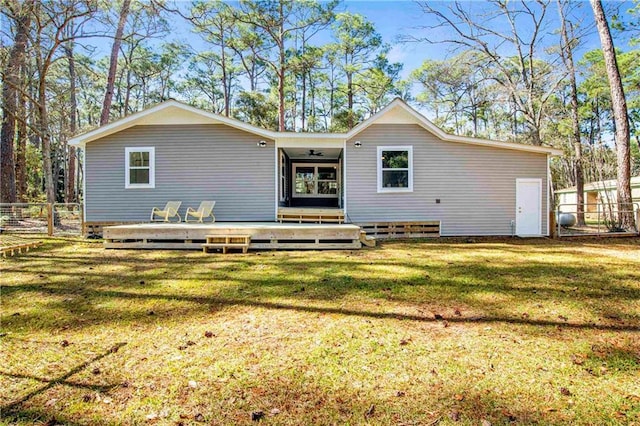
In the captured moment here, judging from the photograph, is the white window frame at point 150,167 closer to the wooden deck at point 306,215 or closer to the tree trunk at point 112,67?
the wooden deck at point 306,215

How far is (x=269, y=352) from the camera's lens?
288 centimetres

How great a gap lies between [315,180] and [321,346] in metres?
11.5

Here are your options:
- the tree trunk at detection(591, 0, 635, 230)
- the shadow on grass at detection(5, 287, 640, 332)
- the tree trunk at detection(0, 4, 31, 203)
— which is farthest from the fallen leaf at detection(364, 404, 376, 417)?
the tree trunk at detection(0, 4, 31, 203)

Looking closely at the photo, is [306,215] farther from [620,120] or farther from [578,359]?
[620,120]

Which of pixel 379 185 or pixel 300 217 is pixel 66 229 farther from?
pixel 379 185

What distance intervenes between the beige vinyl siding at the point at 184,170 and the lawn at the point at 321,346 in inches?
197

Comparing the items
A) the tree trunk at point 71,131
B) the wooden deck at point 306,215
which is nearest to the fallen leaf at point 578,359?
the wooden deck at point 306,215

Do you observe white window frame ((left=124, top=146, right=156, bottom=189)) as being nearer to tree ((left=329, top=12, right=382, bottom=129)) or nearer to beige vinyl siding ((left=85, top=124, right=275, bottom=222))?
beige vinyl siding ((left=85, top=124, right=275, bottom=222))

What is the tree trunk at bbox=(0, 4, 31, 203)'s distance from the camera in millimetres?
11031

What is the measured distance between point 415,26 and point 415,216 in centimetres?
870

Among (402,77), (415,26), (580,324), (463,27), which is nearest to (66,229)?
(580,324)

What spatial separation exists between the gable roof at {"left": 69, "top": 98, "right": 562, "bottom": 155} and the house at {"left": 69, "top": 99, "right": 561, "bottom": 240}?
0.03m

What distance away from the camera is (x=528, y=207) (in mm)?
10797

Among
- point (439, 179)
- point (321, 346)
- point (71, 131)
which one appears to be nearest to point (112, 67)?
point (71, 131)
